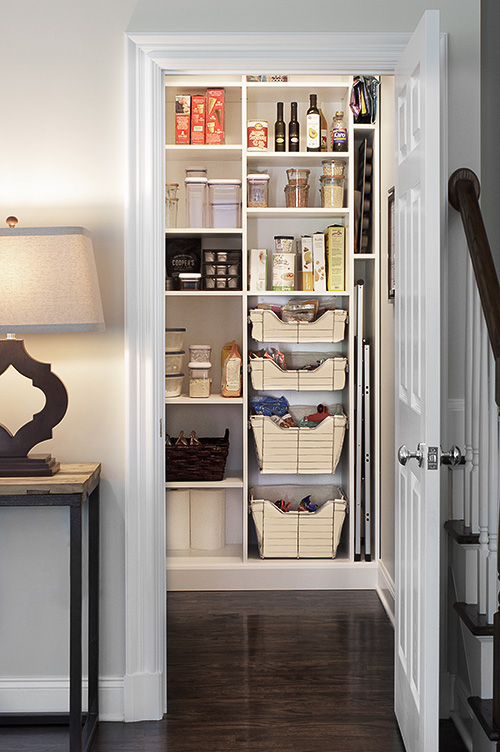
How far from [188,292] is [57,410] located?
1606 millimetres

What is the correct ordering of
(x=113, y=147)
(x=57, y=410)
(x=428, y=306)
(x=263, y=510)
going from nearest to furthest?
(x=428, y=306)
(x=57, y=410)
(x=113, y=147)
(x=263, y=510)

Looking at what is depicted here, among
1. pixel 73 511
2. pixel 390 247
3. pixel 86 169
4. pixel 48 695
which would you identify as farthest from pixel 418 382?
pixel 48 695

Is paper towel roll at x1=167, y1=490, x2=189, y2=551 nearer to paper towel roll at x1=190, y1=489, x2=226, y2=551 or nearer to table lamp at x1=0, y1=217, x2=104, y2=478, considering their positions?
paper towel roll at x1=190, y1=489, x2=226, y2=551

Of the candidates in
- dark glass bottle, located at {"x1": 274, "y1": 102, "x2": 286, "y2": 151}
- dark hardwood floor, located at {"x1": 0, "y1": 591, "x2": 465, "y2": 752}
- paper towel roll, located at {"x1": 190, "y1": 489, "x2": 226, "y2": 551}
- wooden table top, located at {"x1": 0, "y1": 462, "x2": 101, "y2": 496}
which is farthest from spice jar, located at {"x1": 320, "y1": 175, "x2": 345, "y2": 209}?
wooden table top, located at {"x1": 0, "y1": 462, "x2": 101, "y2": 496}

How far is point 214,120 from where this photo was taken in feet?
12.0

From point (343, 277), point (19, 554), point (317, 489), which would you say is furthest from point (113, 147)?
point (317, 489)

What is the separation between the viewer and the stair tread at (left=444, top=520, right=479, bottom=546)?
7.25 feet

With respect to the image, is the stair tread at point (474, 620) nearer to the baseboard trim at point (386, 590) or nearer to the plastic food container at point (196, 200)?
the baseboard trim at point (386, 590)

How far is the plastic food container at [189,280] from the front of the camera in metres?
3.72

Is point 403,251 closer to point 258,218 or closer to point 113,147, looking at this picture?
point 113,147

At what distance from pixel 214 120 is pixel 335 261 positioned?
0.93m

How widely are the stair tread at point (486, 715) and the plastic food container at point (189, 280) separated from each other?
7.68 ft

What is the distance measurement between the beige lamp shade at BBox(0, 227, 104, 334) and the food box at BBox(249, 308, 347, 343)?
1688mm

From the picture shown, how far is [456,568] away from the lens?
7.68 ft
